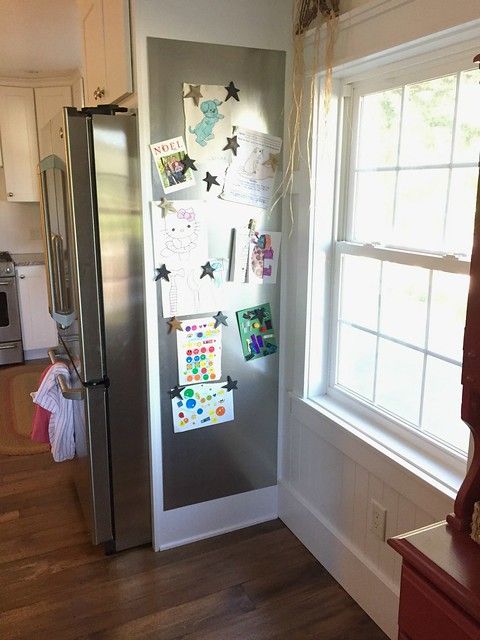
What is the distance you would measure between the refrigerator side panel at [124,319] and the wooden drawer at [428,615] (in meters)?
1.30

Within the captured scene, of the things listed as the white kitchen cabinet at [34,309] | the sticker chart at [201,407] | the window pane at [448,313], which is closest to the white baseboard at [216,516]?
the sticker chart at [201,407]

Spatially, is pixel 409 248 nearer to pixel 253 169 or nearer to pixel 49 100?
pixel 253 169

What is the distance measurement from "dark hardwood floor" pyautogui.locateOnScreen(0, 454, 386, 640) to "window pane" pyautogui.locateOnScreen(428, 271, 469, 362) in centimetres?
102

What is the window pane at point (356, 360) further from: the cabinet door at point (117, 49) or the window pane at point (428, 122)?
the cabinet door at point (117, 49)

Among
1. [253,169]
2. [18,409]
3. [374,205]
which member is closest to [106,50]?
[253,169]

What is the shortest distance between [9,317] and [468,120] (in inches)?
157

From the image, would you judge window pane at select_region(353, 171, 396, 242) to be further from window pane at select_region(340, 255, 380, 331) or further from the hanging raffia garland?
the hanging raffia garland

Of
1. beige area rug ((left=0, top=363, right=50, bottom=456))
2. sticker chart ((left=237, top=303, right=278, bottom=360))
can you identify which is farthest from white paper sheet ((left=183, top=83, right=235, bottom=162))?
beige area rug ((left=0, top=363, right=50, bottom=456))

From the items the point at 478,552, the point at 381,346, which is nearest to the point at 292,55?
the point at 381,346

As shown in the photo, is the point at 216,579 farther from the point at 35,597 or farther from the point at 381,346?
the point at 381,346

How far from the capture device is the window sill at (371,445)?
1.64 m

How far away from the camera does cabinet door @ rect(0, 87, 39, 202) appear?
443 centimetres

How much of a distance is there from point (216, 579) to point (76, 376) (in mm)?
988

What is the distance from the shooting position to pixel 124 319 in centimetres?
212
